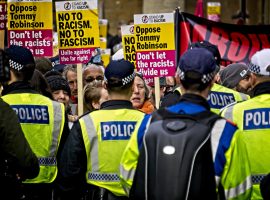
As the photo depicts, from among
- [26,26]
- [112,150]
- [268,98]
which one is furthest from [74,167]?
[26,26]

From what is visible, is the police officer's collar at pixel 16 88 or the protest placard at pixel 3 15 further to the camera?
the protest placard at pixel 3 15

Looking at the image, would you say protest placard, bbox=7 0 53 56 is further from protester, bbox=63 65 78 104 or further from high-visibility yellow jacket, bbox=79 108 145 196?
high-visibility yellow jacket, bbox=79 108 145 196

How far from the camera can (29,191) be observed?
8609 millimetres

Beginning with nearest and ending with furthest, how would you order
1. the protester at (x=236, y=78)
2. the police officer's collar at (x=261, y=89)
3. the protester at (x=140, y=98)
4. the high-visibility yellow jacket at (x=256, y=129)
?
the high-visibility yellow jacket at (x=256, y=129) < the police officer's collar at (x=261, y=89) < the protester at (x=236, y=78) < the protester at (x=140, y=98)

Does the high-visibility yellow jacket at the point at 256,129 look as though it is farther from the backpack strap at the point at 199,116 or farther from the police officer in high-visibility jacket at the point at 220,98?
the police officer in high-visibility jacket at the point at 220,98

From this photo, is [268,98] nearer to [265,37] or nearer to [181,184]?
[181,184]

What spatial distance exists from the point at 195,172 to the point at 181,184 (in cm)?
11

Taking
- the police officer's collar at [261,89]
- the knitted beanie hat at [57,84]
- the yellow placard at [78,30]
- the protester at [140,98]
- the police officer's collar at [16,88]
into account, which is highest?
the police officer's collar at [261,89]

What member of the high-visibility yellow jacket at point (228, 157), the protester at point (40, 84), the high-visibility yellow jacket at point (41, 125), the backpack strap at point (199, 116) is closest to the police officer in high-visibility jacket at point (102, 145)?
the high-visibility yellow jacket at point (41, 125)

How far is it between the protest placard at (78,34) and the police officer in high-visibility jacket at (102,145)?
470cm

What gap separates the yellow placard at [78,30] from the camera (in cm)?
1267

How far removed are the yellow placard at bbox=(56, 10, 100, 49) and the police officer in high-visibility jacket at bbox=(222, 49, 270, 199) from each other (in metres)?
5.13

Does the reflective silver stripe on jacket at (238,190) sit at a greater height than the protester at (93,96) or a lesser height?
greater

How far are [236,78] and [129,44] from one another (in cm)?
304
